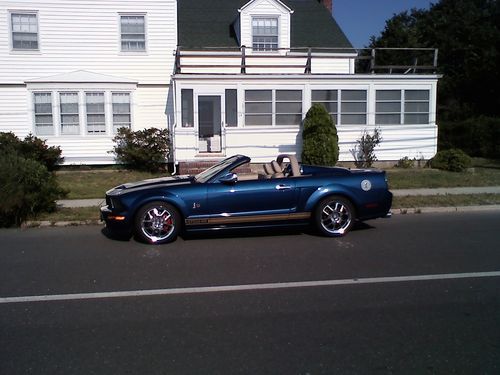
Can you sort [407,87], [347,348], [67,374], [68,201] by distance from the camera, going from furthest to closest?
[407,87] < [68,201] < [347,348] < [67,374]

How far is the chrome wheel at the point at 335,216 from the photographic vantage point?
27.1ft

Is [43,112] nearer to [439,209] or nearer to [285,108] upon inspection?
[285,108]

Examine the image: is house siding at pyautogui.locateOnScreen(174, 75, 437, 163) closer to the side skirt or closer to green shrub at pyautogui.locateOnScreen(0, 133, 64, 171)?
green shrub at pyautogui.locateOnScreen(0, 133, 64, 171)

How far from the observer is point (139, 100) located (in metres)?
19.4

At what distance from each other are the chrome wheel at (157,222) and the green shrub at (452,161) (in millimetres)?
12267

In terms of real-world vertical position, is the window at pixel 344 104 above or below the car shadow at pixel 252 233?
above

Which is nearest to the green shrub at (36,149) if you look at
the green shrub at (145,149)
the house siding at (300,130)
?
the green shrub at (145,149)

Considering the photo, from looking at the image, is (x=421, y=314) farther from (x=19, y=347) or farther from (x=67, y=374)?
(x=19, y=347)

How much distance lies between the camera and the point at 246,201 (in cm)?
800

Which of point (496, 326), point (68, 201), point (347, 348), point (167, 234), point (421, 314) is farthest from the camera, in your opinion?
point (68, 201)

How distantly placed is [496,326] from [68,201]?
32.7 ft

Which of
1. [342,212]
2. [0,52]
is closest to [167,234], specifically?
[342,212]

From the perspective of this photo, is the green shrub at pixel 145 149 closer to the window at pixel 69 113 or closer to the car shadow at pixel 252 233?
the window at pixel 69 113

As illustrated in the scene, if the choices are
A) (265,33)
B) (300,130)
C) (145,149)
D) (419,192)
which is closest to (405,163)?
(300,130)
